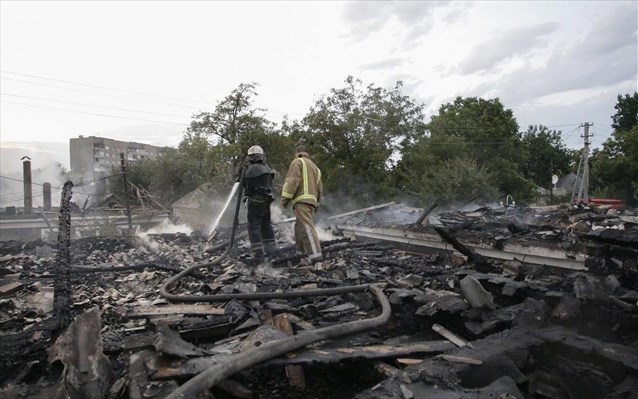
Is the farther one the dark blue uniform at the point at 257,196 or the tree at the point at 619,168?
the tree at the point at 619,168

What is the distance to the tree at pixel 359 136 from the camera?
26.7 m

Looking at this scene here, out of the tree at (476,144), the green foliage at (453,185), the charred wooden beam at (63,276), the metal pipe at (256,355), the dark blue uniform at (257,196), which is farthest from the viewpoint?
the tree at (476,144)

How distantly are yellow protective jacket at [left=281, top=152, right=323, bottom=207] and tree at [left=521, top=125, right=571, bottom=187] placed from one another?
55939mm

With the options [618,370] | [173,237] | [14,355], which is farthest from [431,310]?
[173,237]

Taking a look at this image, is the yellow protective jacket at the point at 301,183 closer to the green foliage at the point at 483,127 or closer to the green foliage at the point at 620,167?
the green foliage at the point at 483,127

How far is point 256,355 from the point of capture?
105 inches

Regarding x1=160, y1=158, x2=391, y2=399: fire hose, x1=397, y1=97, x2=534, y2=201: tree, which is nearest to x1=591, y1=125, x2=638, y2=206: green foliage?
x1=397, y1=97, x2=534, y2=201: tree

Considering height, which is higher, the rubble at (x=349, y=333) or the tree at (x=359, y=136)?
the tree at (x=359, y=136)

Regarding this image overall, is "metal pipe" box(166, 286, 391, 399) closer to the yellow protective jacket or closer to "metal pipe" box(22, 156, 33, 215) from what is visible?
the yellow protective jacket

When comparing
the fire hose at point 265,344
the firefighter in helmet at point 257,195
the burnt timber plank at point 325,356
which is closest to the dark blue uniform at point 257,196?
the firefighter in helmet at point 257,195

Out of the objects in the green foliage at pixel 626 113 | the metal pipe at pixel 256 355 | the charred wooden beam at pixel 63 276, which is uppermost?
the green foliage at pixel 626 113

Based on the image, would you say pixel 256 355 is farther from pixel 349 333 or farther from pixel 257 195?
pixel 257 195

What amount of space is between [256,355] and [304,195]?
4.97 metres

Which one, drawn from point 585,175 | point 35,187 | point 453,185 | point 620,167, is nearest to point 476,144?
point 585,175
